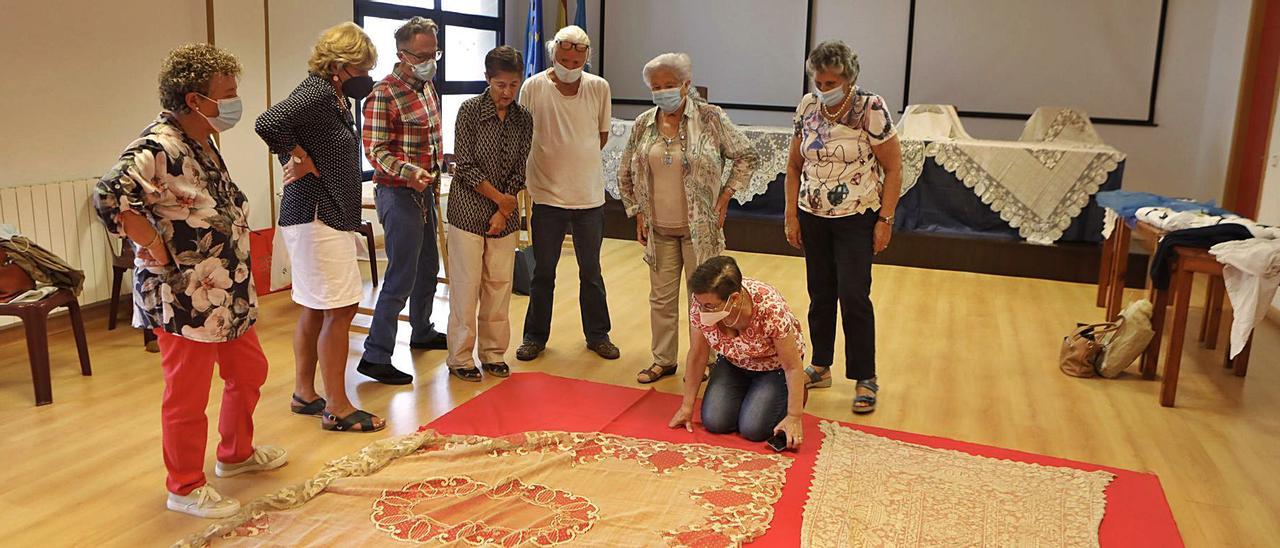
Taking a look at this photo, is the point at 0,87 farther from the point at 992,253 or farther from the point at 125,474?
the point at 992,253

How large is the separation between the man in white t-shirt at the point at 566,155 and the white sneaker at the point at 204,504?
1.71 meters

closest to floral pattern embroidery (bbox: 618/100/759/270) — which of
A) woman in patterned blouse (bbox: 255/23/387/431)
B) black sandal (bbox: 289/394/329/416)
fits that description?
woman in patterned blouse (bbox: 255/23/387/431)

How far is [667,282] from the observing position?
402cm

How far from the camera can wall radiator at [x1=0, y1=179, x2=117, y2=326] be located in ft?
13.8

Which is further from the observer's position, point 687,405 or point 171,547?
point 687,405

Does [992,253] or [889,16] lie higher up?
[889,16]

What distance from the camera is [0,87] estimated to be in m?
4.16

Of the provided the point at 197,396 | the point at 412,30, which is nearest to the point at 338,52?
the point at 412,30

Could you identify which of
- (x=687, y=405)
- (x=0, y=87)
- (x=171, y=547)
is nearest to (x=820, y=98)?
(x=687, y=405)

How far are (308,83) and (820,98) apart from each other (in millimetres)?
1743

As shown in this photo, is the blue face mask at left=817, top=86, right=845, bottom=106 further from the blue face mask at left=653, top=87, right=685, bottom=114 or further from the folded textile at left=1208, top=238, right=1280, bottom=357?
the folded textile at left=1208, top=238, right=1280, bottom=357

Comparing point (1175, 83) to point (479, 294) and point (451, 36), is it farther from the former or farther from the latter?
point (479, 294)

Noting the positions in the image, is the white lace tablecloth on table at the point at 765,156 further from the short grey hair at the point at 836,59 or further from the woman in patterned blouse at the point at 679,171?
the short grey hair at the point at 836,59

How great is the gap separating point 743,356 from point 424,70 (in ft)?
5.40
